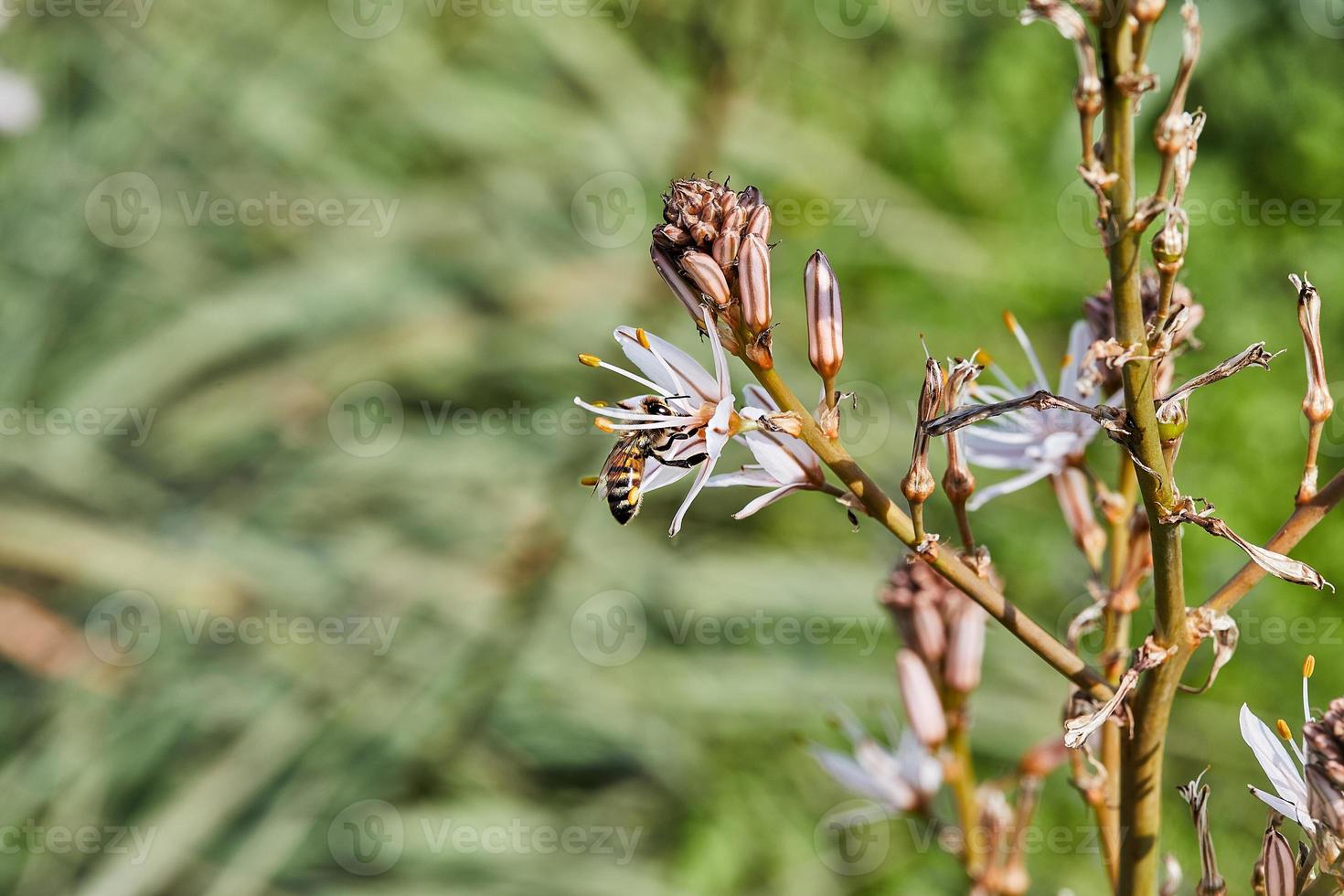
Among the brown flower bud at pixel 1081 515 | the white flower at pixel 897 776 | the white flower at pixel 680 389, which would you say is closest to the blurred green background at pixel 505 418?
the white flower at pixel 897 776

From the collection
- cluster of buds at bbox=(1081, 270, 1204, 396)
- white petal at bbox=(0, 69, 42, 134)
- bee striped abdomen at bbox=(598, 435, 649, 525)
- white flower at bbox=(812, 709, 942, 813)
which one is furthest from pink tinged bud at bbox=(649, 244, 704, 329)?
white petal at bbox=(0, 69, 42, 134)

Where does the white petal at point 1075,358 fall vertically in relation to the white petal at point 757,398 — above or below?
above

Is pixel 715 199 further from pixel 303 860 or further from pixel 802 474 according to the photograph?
pixel 303 860

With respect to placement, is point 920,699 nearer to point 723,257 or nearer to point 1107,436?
point 1107,436

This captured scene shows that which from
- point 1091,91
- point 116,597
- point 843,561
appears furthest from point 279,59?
point 1091,91

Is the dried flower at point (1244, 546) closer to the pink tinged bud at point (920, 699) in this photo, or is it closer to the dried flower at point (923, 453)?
the dried flower at point (923, 453)
